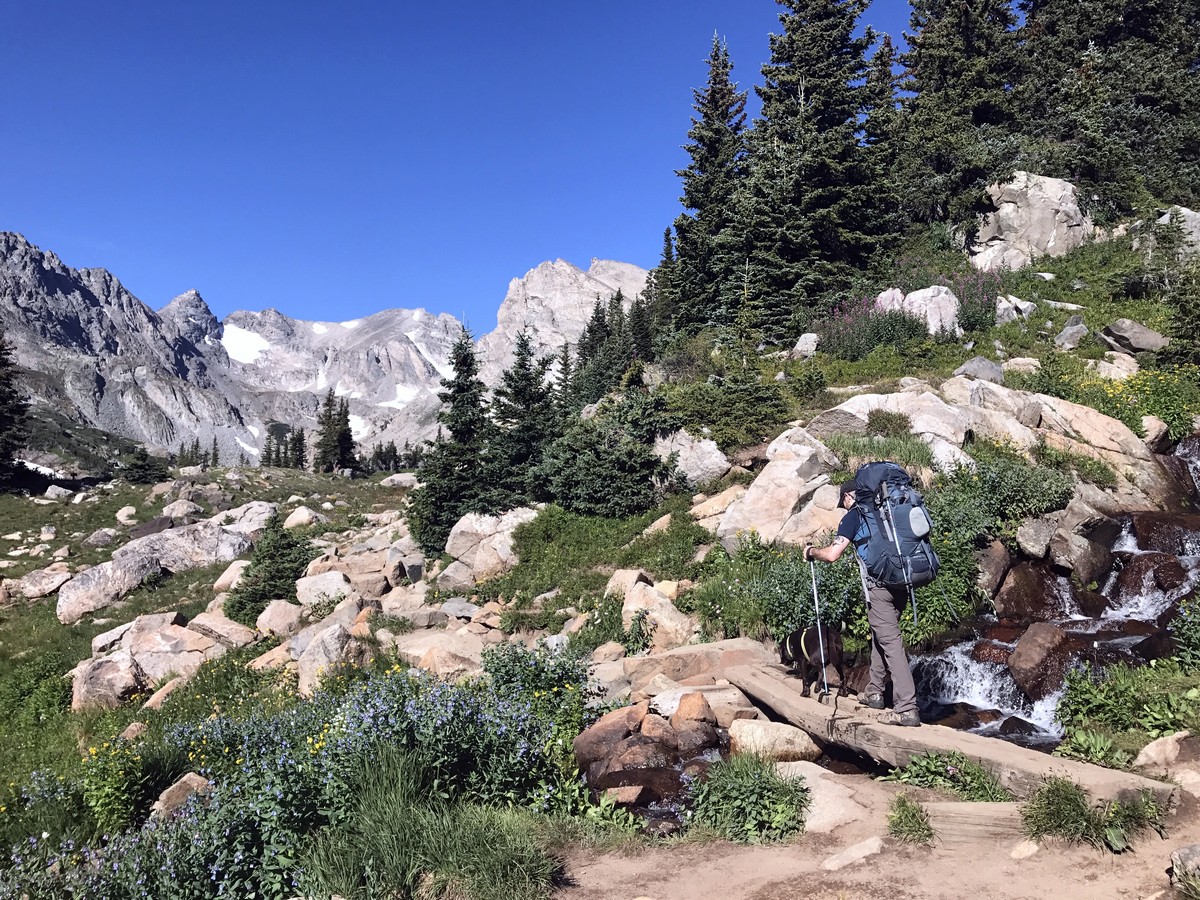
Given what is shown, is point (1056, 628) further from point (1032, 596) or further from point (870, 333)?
point (870, 333)

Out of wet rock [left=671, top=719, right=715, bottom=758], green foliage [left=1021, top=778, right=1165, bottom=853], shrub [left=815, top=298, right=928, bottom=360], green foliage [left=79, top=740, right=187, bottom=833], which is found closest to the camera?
green foliage [left=1021, top=778, right=1165, bottom=853]

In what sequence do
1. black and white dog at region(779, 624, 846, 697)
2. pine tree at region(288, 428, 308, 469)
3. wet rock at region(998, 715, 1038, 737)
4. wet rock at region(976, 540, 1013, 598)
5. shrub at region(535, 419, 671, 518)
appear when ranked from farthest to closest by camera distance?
pine tree at region(288, 428, 308, 469) < shrub at region(535, 419, 671, 518) < wet rock at region(976, 540, 1013, 598) < black and white dog at region(779, 624, 846, 697) < wet rock at region(998, 715, 1038, 737)

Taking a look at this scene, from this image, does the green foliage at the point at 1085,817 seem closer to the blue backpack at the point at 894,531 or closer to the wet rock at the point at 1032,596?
the blue backpack at the point at 894,531

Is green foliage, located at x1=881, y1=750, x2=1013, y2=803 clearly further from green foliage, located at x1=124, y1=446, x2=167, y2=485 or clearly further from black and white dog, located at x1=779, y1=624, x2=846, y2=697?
green foliage, located at x1=124, y1=446, x2=167, y2=485

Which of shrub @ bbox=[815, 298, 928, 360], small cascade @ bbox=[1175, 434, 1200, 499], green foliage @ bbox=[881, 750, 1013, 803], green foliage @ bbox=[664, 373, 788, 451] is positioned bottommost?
green foliage @ bbox=[881, 750, 1013, 803]

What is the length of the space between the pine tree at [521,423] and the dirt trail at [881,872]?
1399 centimetres

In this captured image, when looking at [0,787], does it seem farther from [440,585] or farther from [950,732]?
[950,732]

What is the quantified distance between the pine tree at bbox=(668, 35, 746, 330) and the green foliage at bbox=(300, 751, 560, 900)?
2405 centimetres

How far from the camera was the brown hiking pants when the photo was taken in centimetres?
702

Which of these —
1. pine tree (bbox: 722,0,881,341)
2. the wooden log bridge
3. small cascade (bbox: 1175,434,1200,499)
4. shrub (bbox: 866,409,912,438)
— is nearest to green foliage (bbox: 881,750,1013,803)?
the wooden log bridge

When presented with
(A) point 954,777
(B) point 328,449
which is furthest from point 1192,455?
(B) point 328,449

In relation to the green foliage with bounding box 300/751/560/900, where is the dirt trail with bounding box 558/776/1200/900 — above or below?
below

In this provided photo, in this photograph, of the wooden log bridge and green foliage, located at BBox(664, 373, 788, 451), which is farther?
green foliage, located at BBox(664, 373, 788, 451)

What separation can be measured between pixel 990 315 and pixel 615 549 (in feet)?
52.3
